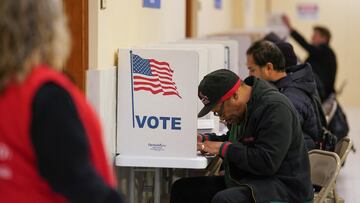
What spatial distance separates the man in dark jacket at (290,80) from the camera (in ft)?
14.4

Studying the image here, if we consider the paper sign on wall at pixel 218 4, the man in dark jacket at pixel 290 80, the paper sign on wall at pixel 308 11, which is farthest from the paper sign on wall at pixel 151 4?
the paper sign on wall at pixel 308 11

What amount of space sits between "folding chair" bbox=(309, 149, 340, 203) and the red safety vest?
2.14 metres

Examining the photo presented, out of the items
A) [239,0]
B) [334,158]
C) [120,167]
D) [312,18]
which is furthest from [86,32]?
[312,18]

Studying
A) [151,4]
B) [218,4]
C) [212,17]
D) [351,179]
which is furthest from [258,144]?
[218,4]

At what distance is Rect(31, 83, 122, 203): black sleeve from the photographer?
1.61 metres

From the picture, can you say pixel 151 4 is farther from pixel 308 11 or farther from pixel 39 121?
pixel 308 11

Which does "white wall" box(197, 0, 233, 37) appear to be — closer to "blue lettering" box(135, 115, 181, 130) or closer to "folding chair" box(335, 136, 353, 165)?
"folding chair" box(335, 136, 353, 165)

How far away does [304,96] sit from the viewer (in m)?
4.46

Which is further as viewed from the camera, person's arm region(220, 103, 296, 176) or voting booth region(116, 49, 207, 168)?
voting booth region(116, 49, 207, 168)

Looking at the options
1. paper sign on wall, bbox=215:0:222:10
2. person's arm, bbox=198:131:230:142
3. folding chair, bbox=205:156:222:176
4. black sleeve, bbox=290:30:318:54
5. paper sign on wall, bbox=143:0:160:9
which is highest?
paper sign on wall, bbox=215:0:222:10

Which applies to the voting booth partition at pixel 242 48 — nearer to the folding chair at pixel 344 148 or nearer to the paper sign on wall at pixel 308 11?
the folding chair at pixel 344 148

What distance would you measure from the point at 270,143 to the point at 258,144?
0.06m

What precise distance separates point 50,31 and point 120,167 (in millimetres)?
2323

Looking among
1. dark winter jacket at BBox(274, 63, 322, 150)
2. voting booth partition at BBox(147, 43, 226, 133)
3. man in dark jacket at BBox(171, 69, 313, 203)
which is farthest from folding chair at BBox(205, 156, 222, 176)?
man in dark jacket at BBox(171, 69, 313, 203)
